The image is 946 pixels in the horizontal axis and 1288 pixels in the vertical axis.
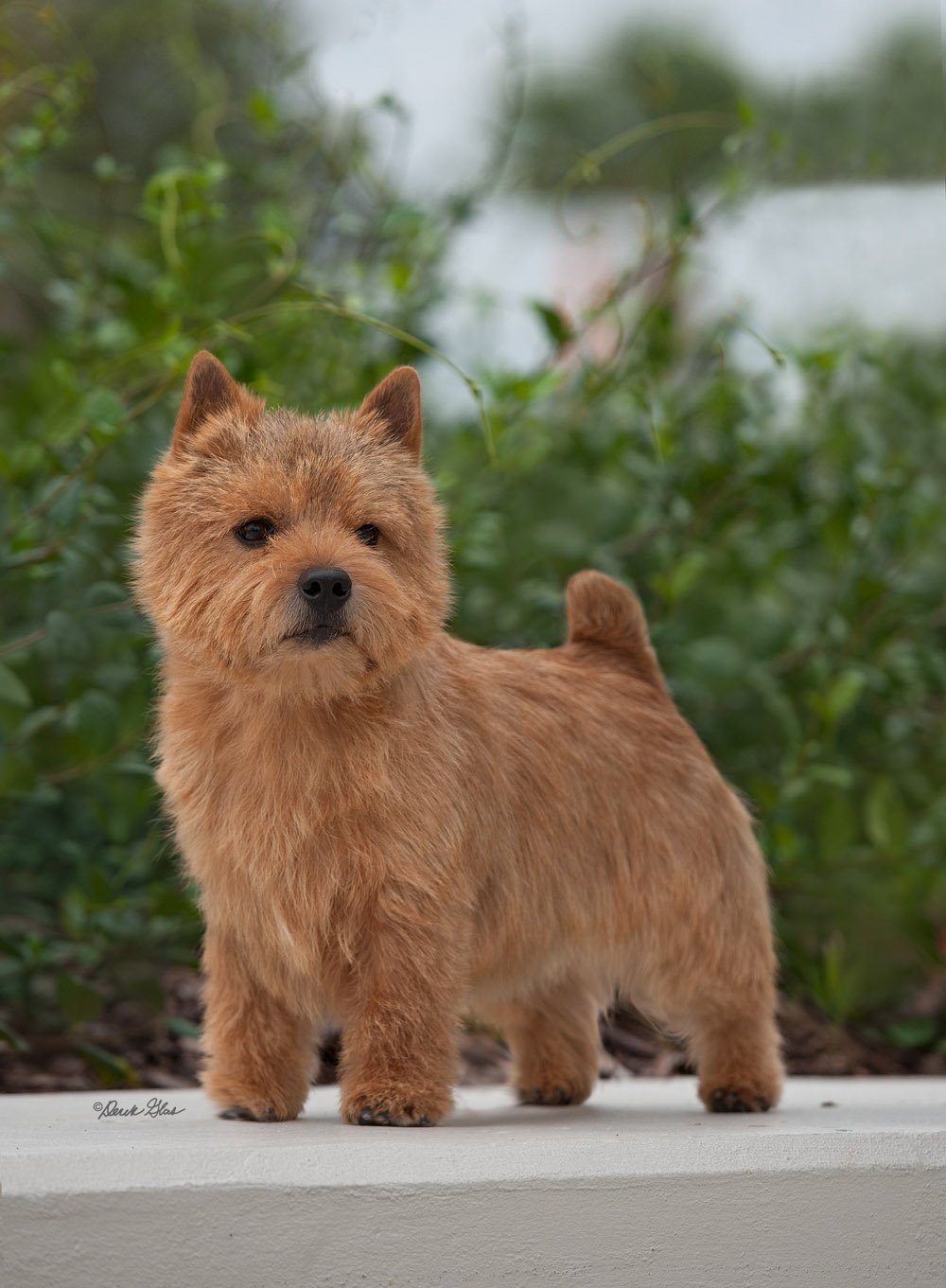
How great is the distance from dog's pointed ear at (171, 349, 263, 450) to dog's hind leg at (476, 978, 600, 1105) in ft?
4.50

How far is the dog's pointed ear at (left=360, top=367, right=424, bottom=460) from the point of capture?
2.79 m

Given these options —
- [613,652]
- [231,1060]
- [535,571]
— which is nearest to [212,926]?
[231,1060]

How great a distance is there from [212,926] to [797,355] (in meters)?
2.74

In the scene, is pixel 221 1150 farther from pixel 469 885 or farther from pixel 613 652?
pixel 613 652

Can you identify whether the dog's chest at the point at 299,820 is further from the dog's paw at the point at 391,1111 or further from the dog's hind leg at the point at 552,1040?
the dog's hind leg at the point at 552,1040

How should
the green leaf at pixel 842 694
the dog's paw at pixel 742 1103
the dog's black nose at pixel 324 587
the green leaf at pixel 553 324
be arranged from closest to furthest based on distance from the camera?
the dog's black nose at pixel 324 587
the dog's paw at pixel 742 1103
the green leaf at pixel 553 324
the green leaf at pixel 842 694

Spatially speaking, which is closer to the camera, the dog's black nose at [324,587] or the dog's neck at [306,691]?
the dog's black nose at [324,587]

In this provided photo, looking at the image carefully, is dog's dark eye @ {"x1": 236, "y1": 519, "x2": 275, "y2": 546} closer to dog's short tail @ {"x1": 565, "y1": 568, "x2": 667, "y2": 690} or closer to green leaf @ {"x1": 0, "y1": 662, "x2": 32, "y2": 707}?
dog's short tail @ {"x1": 565, "y1": 568, "x2": 667, "y2": 690}

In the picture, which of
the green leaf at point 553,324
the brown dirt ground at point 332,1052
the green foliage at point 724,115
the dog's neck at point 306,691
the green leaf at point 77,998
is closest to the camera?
the dog's neck at point 306,691

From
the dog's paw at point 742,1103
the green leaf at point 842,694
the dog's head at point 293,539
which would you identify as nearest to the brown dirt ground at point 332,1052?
the dog's paw at point 742,1103

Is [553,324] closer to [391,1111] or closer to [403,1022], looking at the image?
[403,1022]

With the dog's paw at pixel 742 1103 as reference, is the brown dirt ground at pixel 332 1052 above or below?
below

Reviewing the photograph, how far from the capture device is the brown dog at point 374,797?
2.52m

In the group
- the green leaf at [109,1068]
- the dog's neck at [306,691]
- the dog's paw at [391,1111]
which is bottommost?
the green leaf at [109,1068]
